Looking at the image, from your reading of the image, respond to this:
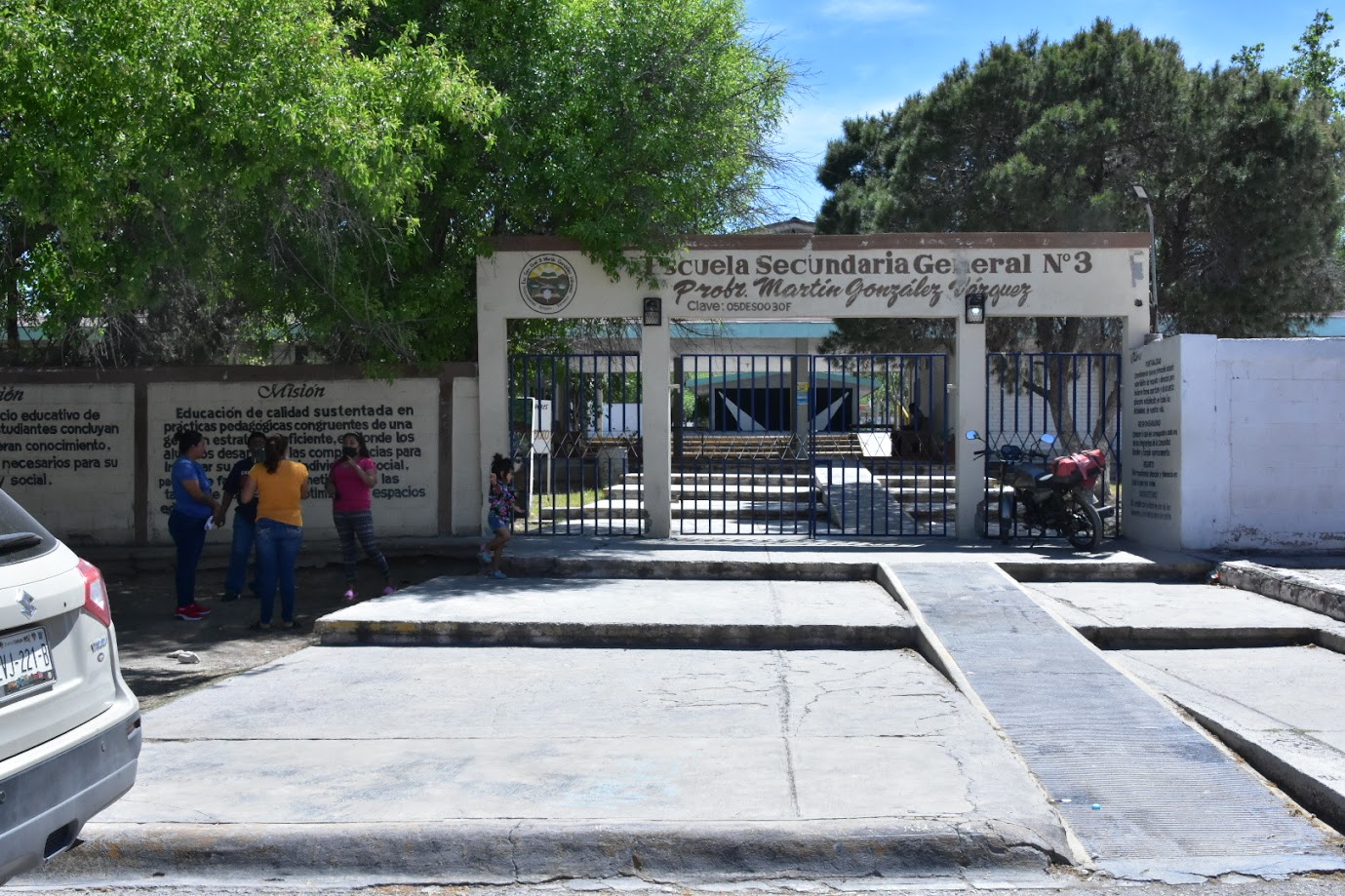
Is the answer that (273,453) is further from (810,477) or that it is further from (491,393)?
(810,477)

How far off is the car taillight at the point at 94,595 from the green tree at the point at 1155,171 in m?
18.3

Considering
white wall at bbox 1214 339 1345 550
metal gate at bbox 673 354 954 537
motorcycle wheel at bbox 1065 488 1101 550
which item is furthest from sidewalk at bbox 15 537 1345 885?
metal gate at bbox 673 354 954 537

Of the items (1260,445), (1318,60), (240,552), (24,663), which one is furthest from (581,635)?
(1318,60)

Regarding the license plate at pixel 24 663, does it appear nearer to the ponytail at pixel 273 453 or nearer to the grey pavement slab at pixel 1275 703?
the grey pavement slab at pixel 1275 703

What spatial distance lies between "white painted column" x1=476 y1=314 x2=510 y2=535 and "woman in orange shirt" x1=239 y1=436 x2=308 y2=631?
362 centimetres

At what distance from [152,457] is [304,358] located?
278 centimetres

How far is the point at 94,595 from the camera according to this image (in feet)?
13.8

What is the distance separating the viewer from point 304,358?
15.9 meters

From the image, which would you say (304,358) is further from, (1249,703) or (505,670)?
(1249,703)

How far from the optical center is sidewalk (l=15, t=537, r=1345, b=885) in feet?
15.6

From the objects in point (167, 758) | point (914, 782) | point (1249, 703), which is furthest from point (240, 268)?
Result: point (1249, 703)

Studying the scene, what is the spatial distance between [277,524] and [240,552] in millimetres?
1535

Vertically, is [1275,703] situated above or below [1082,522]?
below

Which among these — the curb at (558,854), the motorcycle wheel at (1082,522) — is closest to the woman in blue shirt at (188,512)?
the curb at (558,854)
